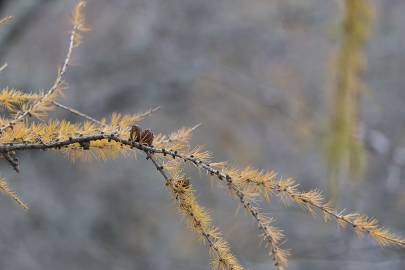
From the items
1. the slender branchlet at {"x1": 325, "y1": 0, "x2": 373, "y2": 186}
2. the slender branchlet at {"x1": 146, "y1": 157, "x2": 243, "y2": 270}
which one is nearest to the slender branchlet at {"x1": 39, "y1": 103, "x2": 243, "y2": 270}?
the slender branchlet at {"x1": 146, "y1": 157, "x2": 243, "y2": 270}

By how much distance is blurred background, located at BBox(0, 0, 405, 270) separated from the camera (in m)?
4.89

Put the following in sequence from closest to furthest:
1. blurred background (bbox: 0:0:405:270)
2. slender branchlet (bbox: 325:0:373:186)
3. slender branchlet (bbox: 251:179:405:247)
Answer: slender branchlet (bbox: 251:179:405:247)
slender branchlet (bbox: 325:0:373:186)
blurred background (bbox: 0:0:405:270)

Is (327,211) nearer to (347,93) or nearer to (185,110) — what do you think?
(347,93)

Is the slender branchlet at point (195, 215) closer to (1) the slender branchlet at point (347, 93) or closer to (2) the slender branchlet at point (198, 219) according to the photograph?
(2) the slender branchlet at point (198, 219)

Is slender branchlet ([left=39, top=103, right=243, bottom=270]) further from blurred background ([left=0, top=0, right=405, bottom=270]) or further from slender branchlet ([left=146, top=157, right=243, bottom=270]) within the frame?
blurred background ([left=0, top=0, right=405, bottom=270])

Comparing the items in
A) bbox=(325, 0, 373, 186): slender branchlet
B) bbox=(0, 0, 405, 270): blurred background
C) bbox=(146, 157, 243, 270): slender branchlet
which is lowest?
bbox=(146, 157, 243, 270): slender branchlet

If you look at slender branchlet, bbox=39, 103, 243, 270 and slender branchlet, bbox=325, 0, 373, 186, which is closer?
slender branchlet, bbox=39, 103, 243, 270

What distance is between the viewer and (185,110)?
246 inches

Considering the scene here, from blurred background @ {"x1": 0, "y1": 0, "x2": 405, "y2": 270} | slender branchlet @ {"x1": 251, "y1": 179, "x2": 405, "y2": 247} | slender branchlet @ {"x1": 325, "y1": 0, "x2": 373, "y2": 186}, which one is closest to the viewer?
slender branchlet @ {"x1": 251, "y1": 179, "x2": 405, "y2": 247}

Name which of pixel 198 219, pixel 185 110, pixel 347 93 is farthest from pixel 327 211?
pixel 185 110

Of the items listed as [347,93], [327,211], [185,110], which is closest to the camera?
[327,211]

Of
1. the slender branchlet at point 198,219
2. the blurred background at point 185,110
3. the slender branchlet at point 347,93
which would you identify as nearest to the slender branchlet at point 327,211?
the slender branchlet at point 198,219

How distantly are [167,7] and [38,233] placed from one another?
200 centimetres

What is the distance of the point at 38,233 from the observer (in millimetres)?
5324
